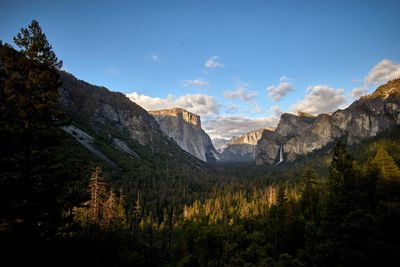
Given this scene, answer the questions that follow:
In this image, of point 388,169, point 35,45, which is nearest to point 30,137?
point 35,45

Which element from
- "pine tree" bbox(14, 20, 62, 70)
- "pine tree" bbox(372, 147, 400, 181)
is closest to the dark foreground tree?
"pine tree" bbox(14, 20, 62, 70)

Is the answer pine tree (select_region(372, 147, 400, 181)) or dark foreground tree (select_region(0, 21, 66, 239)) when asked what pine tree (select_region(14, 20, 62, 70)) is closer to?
dark foreground tree (select_region(0, 21, 66, 239))

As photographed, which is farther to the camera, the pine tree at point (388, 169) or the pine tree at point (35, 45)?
the pine tree at point (388, 169)

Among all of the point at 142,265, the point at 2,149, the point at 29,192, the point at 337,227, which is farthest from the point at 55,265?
the point at 142,265

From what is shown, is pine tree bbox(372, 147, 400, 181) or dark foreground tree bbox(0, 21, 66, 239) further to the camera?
pine tree bbox(372, 147, 400, 181)

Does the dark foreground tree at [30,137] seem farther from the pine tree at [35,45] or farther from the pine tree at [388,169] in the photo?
the pine tree at [388,169]

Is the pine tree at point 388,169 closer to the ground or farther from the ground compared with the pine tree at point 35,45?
closer to the ground

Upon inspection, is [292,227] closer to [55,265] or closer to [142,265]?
[142,265]

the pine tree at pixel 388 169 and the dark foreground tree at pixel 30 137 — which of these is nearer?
the dark foreground tree at pixel 30 137

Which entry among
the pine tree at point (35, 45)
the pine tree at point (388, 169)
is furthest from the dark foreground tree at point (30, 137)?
the pine tree at point (388, 169)

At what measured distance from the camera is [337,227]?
2166 centimetres

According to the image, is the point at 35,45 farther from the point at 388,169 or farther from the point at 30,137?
the point at 388,169

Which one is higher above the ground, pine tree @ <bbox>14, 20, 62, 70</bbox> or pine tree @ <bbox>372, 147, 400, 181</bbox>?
pine tree @ <bbox>14, 20, 62, 70</bbox>

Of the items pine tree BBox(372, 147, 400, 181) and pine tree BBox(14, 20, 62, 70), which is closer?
pine tree BBox(14, 20, 62, 70)
